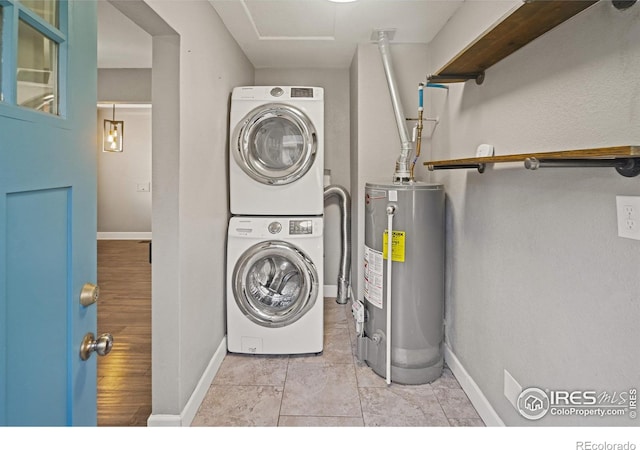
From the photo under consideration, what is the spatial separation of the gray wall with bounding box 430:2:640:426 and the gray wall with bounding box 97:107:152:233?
658cm

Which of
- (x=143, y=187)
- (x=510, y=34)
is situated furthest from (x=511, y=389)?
(x=143, y=187)

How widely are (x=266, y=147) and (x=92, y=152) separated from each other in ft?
5.94

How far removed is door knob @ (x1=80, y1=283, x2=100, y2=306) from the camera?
3.00ft

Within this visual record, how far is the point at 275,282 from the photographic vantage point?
2.72m

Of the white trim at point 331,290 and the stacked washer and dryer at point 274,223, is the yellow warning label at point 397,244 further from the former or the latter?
the white trim at point 331,290

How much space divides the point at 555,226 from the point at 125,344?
2.84 metres

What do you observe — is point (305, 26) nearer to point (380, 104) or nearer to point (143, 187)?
point (380, 104)

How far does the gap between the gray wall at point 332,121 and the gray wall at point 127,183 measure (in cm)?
453

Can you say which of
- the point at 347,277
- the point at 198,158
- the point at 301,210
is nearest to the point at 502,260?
the point at 301,210

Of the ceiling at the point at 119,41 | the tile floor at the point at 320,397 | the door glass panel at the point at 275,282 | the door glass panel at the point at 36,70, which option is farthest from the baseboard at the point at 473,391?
the ceiling at the point at 119,41

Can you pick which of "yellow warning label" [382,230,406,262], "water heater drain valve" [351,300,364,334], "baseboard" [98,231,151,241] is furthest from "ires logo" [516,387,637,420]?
"baseboard" [98,231,151,241]

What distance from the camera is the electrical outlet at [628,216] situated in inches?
37.8

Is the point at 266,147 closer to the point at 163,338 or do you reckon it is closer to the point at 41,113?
the point at 163,338

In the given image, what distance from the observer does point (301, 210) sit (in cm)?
263
